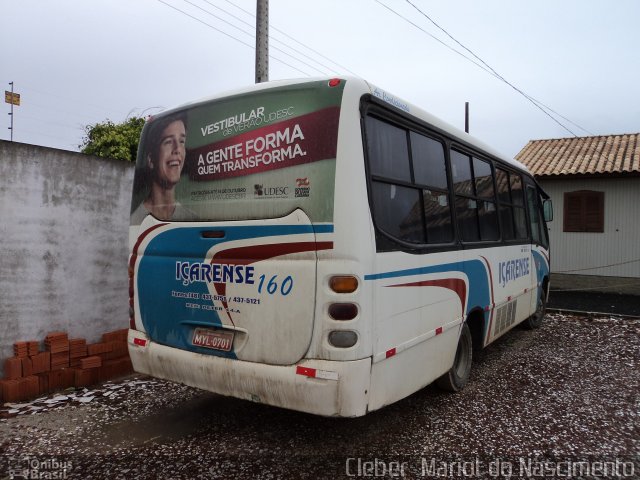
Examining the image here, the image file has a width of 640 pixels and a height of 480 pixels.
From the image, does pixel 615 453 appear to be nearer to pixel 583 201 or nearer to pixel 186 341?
pixel 186 341

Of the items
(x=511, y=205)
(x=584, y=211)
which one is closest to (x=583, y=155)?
(x=584, y=211)

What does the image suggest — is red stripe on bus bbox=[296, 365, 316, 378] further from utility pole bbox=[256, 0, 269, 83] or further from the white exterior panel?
the white exterior panel

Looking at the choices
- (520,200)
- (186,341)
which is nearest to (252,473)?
(186,341)

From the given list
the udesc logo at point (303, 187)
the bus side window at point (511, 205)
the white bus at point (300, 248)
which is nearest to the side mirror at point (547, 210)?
the bus side window at point (511, 205)

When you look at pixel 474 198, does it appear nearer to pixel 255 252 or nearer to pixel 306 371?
pixel 255 252

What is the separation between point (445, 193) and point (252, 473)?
2806 mm

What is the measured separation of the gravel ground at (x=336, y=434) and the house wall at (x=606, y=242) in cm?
903

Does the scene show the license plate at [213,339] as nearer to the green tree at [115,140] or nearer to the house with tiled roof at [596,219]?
the green tree at [115,140]

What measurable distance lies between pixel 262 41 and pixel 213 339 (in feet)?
20.4

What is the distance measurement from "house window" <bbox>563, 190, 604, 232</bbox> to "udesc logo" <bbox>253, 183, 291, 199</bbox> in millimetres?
13035

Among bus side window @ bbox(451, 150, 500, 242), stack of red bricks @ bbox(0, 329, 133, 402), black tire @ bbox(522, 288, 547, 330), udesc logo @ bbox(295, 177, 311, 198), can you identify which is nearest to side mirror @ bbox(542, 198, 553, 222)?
black tire @ bbox(522, 288, 547, 330)

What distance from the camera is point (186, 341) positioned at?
3709 millimetres

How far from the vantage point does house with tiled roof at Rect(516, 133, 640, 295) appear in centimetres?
1307

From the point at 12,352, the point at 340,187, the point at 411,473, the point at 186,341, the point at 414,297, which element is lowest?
the point at 411,473
